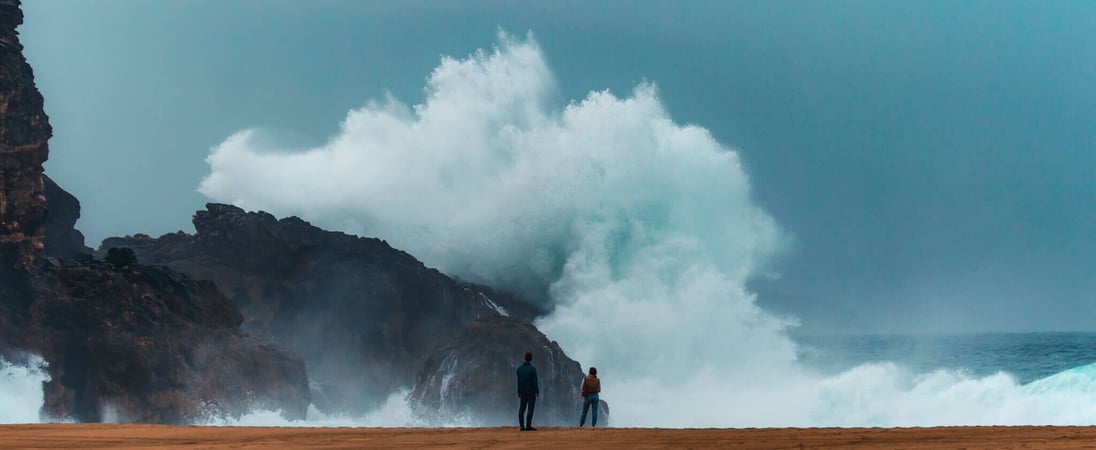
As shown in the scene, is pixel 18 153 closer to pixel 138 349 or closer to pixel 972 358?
pixel 138 349

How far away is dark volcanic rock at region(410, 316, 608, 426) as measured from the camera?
167 feet

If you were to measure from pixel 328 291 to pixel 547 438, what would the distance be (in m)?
47.0

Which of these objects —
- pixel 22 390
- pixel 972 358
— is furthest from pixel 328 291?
pixel 972 358

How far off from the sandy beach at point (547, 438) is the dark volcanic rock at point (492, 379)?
30.3 metres

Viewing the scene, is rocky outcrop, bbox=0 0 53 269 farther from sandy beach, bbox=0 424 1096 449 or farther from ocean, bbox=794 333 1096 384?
ocean, bbox=794 333 1096 384

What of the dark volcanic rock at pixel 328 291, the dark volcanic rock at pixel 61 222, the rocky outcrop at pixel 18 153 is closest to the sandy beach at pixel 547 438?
the rocky outcrop at pixel 18 153

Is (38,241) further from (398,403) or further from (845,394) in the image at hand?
(845,394)

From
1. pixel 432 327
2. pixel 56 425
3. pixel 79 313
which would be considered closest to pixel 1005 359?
pixel 432 327

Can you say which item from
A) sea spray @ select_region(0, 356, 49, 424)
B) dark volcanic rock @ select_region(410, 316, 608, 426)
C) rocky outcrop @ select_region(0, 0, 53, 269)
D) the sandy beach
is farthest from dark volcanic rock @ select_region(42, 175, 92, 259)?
the sandy beach

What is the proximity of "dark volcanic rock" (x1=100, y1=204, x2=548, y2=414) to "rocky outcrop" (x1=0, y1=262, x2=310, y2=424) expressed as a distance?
11.2 m

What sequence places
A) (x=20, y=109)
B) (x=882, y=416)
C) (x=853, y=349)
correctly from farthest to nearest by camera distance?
(x=853, y=349) < (x=882, y=416) < (x=20, y=109)

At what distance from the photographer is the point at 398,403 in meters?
57.7

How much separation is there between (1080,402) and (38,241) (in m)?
43.2

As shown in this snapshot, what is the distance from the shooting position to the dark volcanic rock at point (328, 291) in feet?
200
